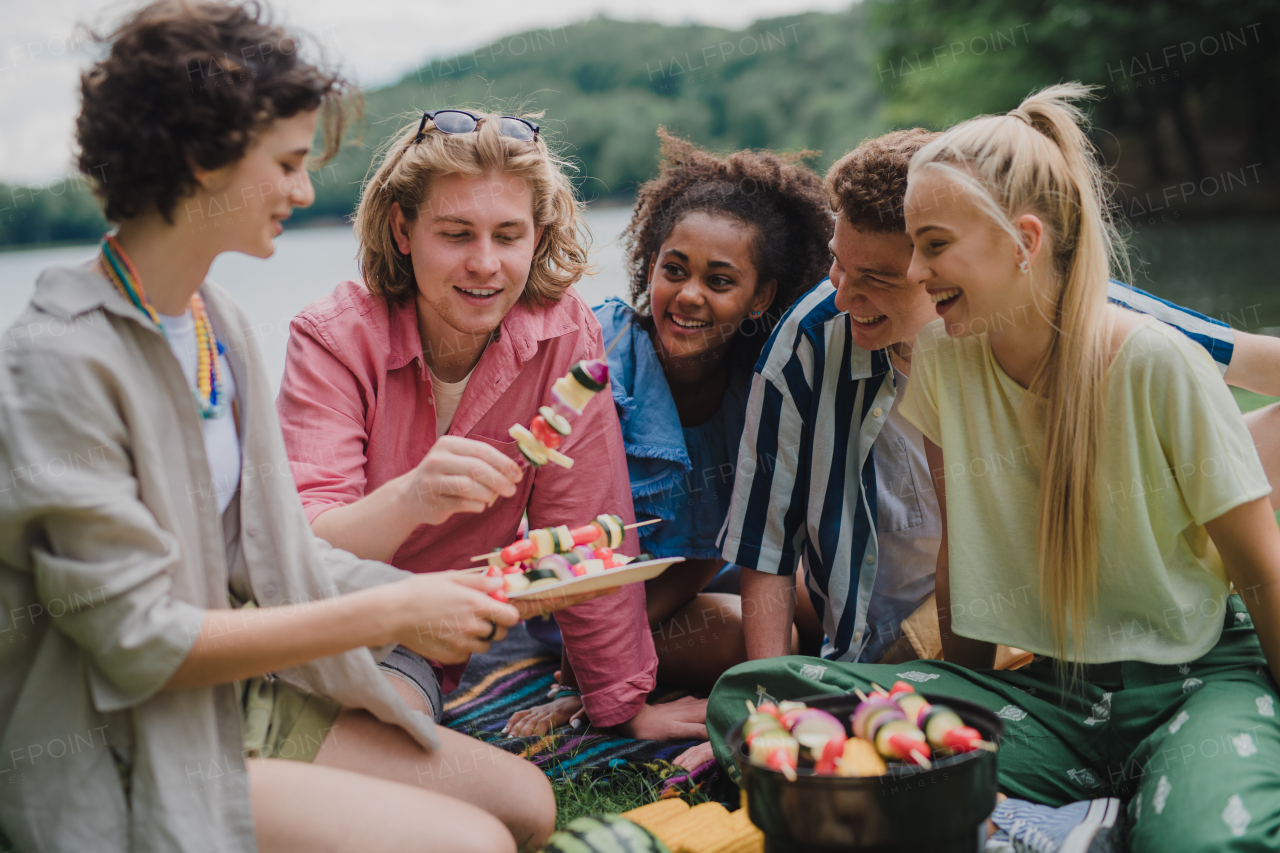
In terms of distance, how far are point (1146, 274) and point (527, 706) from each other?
12.5m

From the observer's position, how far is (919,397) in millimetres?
2891

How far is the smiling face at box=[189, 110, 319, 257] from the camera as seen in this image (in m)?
1.91

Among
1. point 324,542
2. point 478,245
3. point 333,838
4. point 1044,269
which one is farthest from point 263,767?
point 1044,269

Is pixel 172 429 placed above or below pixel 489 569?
above

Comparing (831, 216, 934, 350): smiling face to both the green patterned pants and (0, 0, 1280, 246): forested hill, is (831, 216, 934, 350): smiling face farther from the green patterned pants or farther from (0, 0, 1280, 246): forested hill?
(0, 0, 1280, 246): forested hill

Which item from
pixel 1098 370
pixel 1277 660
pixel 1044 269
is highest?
pixel 1044 269

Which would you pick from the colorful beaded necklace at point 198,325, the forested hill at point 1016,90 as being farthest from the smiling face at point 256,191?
the forested hill at point 1016,90

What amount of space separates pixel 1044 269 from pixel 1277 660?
42.0 inches

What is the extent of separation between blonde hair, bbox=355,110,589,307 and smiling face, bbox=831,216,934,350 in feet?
2.80

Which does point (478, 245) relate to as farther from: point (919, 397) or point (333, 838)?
point (333, 838)

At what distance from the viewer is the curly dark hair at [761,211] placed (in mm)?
3701

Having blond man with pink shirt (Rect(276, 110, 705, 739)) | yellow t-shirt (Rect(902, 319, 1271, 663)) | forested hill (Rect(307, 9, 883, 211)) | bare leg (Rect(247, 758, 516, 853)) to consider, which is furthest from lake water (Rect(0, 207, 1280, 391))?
forested hill (Rect(307, 9, 883, 211))

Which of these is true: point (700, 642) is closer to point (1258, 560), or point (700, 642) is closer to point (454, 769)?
point (454, 769)

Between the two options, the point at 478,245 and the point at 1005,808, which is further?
the point at 478,245
